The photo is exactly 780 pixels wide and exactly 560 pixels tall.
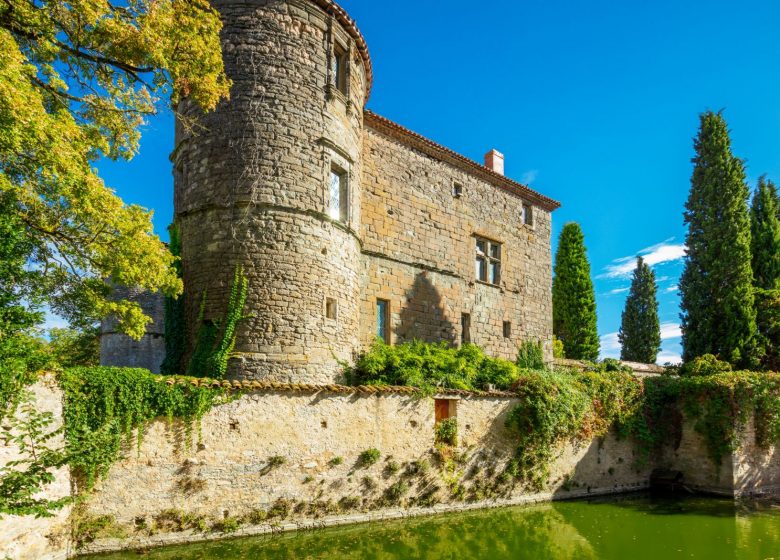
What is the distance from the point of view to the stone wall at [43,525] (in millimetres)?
7461

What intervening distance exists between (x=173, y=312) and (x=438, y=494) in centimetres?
783

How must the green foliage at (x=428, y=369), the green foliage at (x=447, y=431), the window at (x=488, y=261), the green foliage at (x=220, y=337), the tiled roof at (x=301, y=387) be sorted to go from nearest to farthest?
the tiled roof at (x=301, y=387), the green foliage at (x=220, y=337), the green foliage at (x=447, y=431), the green foliage at (x=428, y=369), the window at (x=488, y=261)

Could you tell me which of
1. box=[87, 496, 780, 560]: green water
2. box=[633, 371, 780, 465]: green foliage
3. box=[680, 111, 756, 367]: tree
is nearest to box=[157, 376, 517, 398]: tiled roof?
box=[87, 496, 780, 560]: green water

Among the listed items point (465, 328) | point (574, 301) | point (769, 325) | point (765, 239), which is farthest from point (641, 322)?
point (465, 328)

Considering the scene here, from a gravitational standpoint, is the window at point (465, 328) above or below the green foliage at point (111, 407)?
above

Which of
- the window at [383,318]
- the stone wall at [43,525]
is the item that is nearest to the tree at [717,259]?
the window at [383,318]

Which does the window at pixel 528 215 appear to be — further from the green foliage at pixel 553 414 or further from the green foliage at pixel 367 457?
the green foliage at pixel 367 457

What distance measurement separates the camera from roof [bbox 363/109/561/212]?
18078 mm

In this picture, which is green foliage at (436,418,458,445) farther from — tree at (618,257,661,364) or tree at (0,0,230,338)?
tree at (618,257,661,364)

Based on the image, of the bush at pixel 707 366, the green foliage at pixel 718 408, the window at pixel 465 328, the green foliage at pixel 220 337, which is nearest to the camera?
the green foliage at pixel 220 337

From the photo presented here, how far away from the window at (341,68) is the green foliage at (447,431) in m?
9.29

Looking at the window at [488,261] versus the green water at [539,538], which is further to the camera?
the window at [488,261]

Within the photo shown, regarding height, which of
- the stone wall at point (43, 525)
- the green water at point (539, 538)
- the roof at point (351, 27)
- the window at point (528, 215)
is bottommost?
the green water at point (539, 538)

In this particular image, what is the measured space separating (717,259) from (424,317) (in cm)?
1371
